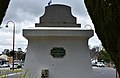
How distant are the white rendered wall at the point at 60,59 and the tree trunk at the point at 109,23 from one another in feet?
8.06

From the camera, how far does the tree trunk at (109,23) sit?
7039mm

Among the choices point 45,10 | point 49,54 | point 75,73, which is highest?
point 45,10

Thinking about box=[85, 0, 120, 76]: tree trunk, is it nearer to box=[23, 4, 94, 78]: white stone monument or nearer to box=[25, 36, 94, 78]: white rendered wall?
box=[23, 4, 94, 78]: white stone monument

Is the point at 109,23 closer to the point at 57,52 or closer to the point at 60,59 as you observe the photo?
the point at 57,52

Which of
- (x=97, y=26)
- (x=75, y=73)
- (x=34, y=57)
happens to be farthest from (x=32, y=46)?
(x=97, y=26)

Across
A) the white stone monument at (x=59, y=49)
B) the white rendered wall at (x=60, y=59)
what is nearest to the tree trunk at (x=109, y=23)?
the white stone monument at (x=59, y=49)

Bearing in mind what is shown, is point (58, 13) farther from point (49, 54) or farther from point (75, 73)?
point (75, 73)

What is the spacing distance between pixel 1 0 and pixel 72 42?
3.63m

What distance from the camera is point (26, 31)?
966cm

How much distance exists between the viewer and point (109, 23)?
7.14 meters

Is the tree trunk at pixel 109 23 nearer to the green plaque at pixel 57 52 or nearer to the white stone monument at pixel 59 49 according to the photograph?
the white stone monument at pixel 59 49

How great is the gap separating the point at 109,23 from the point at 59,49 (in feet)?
10.1

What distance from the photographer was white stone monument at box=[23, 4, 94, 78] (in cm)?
986

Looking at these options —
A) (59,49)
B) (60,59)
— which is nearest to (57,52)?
(59,49)
